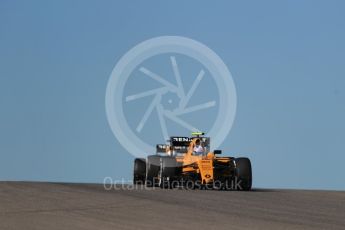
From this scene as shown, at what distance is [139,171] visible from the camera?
32.7 metres

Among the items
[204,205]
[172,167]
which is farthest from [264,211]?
[172,167]

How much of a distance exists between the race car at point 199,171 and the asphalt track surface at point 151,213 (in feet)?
26.2

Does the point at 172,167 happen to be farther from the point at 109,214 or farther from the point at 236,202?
the point at 109,214

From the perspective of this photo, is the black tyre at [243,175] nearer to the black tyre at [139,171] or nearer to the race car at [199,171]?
the race car at [199,171]

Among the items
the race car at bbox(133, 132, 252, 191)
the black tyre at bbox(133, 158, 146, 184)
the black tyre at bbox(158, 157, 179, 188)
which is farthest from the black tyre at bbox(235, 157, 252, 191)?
the black tyre at bbox(133, 158, 146, 184)

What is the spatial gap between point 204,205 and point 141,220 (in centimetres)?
463

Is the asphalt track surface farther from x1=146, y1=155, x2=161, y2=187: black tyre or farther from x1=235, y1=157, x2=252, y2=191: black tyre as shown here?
x1=146, y1=155, x2=161, y2=187: black tyre

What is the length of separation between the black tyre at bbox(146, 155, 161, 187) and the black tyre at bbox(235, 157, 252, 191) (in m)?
3.18

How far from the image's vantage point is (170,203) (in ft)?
59.5

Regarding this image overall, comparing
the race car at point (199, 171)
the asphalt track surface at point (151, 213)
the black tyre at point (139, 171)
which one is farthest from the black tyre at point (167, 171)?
the asphalt track surface at point (151, 213)

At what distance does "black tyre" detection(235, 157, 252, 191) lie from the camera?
1120 inches

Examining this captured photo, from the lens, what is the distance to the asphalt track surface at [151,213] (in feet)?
42.3

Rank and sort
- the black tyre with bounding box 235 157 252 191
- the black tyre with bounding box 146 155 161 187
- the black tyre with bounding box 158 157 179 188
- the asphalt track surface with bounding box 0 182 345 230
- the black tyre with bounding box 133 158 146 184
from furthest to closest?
the black tyre with bounding box 133 158 146 184 < the black tyre with bounding box 146 155 161 187 < the black tyre with bounding box 158 157 179 188 < the black tyre with bounding box 235 157 252 191 < the asphalt track surface with bounding box 0 182 345 230

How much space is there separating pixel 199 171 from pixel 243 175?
1.75 metres
